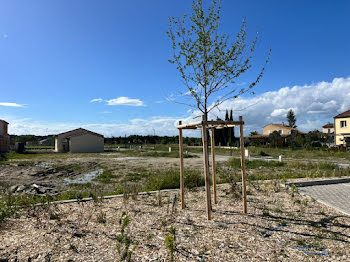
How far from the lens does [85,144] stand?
39656 mm

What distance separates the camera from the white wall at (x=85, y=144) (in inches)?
1517

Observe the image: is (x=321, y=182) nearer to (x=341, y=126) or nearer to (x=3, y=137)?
(x=341, y=126)

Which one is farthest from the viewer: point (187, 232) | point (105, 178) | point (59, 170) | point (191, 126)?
point (59, 170)

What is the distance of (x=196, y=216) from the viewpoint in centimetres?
487

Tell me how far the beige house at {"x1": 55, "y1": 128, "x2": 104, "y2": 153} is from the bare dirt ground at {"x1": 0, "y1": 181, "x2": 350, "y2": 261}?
115 feet

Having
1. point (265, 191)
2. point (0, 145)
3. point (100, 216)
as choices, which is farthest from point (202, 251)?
point (0, 145)

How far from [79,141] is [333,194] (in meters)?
37.1

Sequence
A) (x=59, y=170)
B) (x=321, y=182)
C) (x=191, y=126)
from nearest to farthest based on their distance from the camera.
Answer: (x=191, y=126) < (x=321, y=182) < (x=59, y=170)

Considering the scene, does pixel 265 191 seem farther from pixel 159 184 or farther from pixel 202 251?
pixel 202 251

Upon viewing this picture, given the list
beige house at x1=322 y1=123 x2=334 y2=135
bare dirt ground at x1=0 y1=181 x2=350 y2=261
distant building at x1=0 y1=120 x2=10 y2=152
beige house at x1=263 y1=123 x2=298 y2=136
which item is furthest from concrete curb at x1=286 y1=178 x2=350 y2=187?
beige house at x1=322 y1=123 x2=334 y2=135

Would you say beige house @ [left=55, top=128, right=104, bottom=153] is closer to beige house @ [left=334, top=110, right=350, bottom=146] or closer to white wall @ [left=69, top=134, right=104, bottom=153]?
white wall @ [left=69, top=134, right=104, bottom=153]

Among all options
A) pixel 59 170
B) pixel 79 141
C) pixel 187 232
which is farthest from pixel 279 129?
pixel 187 232

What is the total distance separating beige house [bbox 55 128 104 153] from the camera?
3862 centimetres

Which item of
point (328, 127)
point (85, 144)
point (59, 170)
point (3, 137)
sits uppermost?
point (328, 127)
